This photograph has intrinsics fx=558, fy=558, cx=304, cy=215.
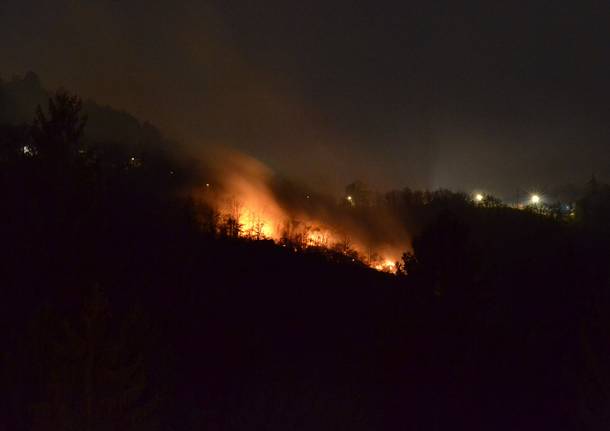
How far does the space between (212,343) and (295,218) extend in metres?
45.9

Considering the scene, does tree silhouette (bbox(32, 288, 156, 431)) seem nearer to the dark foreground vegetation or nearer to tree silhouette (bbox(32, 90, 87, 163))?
the dark foreground vegetation

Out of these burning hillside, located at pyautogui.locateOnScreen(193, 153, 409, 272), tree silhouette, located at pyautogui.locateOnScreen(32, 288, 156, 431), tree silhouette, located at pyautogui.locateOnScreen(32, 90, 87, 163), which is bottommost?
tree silhouette, located at pyautogui.locateOnScreen(32, 288, 156, 431)

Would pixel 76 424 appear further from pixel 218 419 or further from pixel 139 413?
pixel 218 419

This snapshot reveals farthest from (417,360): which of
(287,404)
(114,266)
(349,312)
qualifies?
(349,312)

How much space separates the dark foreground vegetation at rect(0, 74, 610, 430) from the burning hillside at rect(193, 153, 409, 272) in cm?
Result: 2238

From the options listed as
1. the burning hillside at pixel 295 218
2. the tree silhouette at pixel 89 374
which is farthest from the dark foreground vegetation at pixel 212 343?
the burning hillside at pixel 295 218

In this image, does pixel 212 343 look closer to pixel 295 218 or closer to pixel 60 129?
pixel 60 129

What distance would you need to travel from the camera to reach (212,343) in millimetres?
16156

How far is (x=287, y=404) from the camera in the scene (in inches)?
547

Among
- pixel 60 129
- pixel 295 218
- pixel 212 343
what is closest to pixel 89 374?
pixel 212 343

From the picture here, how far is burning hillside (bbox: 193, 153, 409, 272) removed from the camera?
5231cm

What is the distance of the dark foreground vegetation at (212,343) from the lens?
9500mm

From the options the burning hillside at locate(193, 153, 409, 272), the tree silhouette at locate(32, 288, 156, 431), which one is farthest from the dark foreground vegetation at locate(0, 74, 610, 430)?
the burning hillside at locate(193, 153, 409, 272)

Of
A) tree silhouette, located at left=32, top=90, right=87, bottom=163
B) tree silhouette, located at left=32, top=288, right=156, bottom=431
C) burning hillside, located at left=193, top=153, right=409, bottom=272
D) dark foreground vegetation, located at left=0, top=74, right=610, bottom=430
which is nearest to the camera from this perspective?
tree silhouette, located at left=32, top=288, right=156, bottom=431
